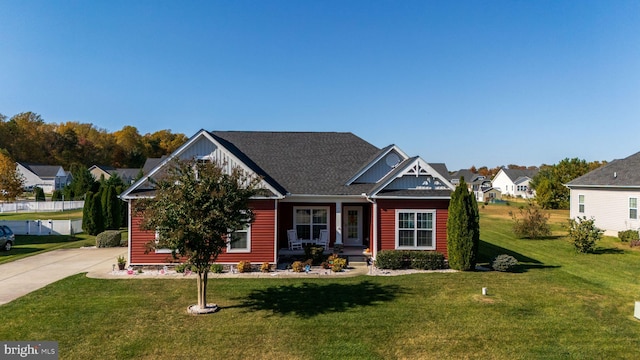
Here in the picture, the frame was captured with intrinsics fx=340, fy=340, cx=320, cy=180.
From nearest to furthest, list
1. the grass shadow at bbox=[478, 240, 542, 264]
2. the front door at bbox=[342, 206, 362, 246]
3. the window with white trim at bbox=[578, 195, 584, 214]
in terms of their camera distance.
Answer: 1. the grass shadow at bbox=[478, 240, 542, 264]
2. the front door at bbox=[342, 206, 362, 246]
3. the window with white trim at bbox=[578, 195, 584, 214]

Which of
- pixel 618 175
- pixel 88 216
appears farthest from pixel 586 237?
pixel 88 216

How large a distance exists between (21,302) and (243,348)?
8.48 metres

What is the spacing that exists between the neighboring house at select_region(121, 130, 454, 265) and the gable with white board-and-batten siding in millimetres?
18729

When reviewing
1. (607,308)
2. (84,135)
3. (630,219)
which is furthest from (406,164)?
(84,135)

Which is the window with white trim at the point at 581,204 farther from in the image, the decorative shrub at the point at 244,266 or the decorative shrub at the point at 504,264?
the decorative shrub at the point at 244,266

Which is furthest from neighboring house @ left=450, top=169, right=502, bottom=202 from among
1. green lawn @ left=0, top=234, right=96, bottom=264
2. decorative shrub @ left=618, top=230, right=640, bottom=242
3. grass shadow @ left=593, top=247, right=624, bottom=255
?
green lawn @ left=0, top=234, right=96, bottom=264

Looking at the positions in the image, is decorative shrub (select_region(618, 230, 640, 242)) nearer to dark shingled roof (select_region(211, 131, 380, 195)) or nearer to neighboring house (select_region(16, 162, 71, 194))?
dark shingled roof (select_region(211, 131, 380, 195))

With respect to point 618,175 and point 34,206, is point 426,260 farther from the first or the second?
point 34,206

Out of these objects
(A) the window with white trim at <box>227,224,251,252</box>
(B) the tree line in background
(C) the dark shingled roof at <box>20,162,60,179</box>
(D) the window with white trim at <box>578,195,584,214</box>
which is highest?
(B) the tree line in background

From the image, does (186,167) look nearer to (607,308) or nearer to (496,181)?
(607,308)

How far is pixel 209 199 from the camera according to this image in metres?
9.76

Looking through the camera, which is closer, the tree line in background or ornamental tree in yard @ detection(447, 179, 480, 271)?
ornamental tree in yard @ detection(447, 179, 480, 271)

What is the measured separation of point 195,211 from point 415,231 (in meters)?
10.6

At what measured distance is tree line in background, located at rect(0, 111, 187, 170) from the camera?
88.2 meters
